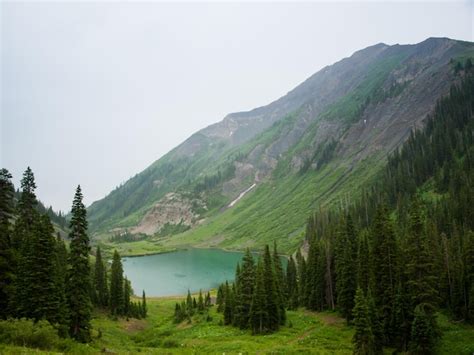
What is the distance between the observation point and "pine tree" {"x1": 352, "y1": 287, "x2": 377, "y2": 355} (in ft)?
126

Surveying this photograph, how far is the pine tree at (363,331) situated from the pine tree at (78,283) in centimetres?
3003

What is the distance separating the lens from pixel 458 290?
53.0m

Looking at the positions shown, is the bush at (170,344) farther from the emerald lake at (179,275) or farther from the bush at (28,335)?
the emerald lake at (179,275)

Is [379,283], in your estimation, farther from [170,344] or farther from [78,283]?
[78,283]

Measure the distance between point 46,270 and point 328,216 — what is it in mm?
151766

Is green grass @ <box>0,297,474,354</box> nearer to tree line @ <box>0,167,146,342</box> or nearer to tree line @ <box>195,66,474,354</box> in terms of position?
tree line @ <box>195,66,474,354</box>

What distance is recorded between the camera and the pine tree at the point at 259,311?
55.6 meters

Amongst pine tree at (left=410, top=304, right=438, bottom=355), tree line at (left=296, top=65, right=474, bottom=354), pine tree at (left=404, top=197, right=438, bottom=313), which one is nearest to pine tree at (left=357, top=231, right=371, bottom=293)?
tree line at (left=296, top=65, right=474, bottom=354)

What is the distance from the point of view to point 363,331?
38.9 meters

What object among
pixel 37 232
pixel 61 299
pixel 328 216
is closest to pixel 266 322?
pixel 61 299

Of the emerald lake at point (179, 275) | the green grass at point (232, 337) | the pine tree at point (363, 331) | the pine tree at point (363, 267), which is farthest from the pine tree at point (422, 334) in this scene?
the emerald lake at point (179, 275)

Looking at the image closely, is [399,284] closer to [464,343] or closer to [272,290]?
[464,343]

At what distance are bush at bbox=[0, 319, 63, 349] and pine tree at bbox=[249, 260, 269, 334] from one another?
35.5 metres

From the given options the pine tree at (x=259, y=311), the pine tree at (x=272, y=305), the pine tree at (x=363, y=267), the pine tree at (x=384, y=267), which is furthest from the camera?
the pine tree at (x=272, y=305)
